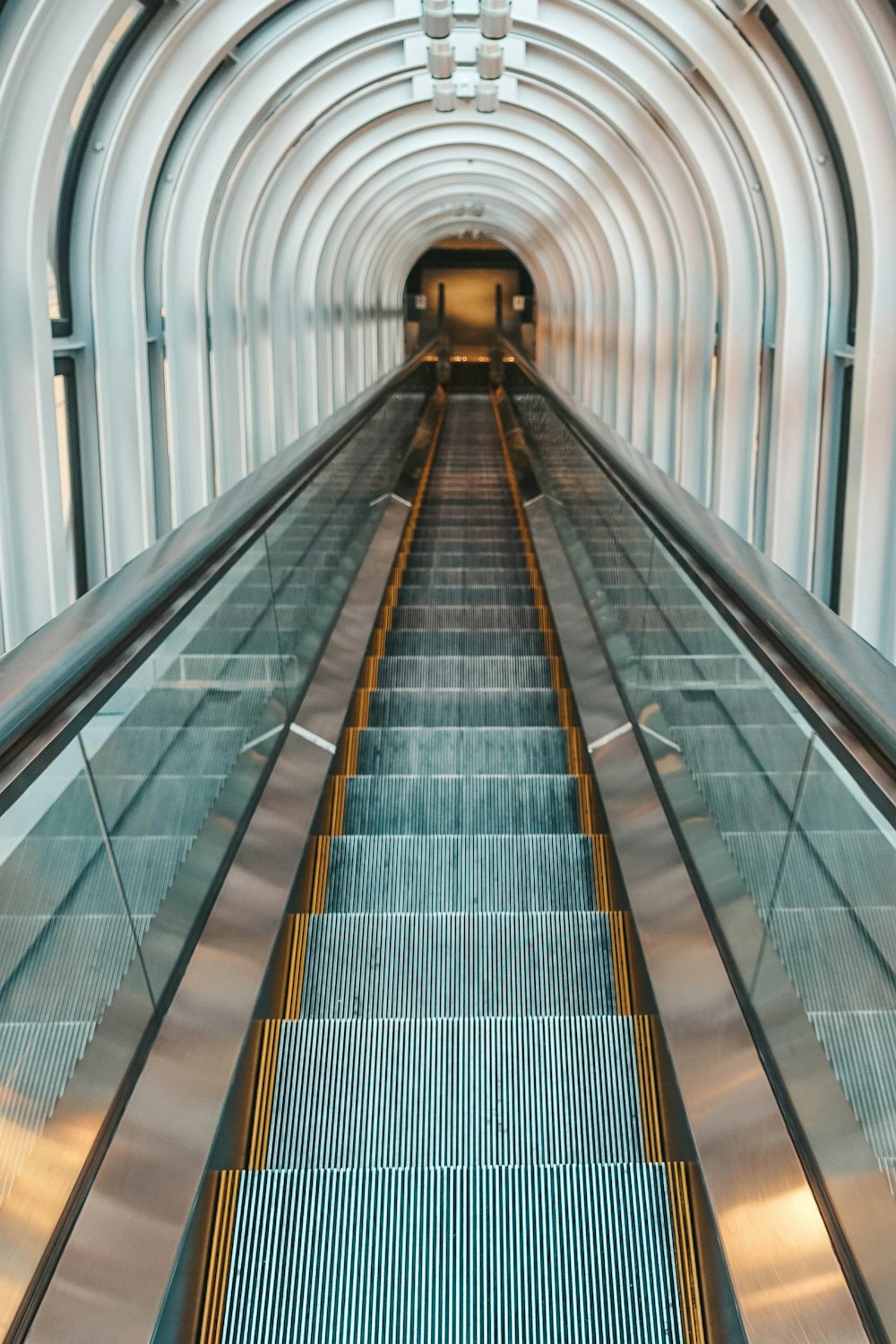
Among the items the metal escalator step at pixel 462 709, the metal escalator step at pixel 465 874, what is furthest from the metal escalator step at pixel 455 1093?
the metal escalator step at pixel 462 709

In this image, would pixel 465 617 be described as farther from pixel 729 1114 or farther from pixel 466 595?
pixel 729 1114

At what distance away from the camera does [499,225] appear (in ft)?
93.6

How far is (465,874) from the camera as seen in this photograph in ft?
15.3

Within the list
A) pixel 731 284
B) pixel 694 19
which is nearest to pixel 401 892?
pixel 694 19

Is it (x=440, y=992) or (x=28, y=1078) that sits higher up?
(x=28, y=1078)

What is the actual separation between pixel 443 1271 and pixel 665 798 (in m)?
2.31

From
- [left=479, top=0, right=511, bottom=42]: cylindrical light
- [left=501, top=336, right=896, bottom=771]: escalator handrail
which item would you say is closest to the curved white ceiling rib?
[left=479, top=0, right=511, bottom=42]: cylindrical light

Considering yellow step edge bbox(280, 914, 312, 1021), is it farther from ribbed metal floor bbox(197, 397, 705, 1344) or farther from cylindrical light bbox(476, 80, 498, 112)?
cylindrical light bbox(476, 80, 498, 112)

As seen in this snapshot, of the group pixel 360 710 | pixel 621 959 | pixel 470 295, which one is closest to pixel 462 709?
pixel 360 710

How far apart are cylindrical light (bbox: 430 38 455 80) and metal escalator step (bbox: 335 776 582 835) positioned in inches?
285

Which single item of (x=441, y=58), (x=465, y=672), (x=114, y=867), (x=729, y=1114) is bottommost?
(x=465, y=672)

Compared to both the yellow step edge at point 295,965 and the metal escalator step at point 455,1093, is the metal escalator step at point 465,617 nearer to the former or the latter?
the yellow step edge at point 295,965

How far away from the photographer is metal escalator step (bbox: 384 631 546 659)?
788 centimetres

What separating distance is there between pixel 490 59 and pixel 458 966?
28.6 ft
